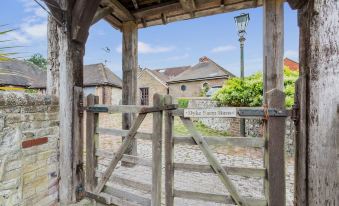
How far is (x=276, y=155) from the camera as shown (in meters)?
2.28

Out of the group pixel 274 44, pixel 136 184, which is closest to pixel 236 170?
pixel 136 184

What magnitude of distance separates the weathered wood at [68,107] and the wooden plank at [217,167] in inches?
67.9

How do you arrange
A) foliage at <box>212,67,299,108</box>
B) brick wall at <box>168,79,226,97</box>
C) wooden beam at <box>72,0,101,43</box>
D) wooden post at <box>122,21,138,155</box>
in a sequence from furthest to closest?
brick wall at <box>168,79,226,97</box>, foliage at <box>212,67,299,108</box>, wooden post at <box>122,21,138,155</box>, wooden beam at <box>72,0,101,43</box>

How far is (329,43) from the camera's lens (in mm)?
1774

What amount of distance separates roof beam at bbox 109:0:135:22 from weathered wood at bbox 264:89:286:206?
312 cm

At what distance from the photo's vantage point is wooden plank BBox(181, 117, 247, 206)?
7.93ft

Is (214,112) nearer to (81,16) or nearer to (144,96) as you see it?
(81,16)

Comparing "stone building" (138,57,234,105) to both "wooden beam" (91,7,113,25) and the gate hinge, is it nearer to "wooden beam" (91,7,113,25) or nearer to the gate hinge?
"wooden beam" (91,7,113,25)

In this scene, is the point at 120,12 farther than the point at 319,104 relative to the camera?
Yes

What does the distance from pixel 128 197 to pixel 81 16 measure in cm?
263

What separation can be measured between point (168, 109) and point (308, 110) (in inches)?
59.1

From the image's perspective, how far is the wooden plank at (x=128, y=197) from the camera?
2.77 metres

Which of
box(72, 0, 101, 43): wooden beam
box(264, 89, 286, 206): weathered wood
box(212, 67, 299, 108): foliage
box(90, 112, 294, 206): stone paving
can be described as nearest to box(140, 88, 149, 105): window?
box(212, 67, 299, 108): foliage

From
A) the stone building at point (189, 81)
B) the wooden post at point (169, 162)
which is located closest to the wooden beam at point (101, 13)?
the wooden post at point (169, 162)
